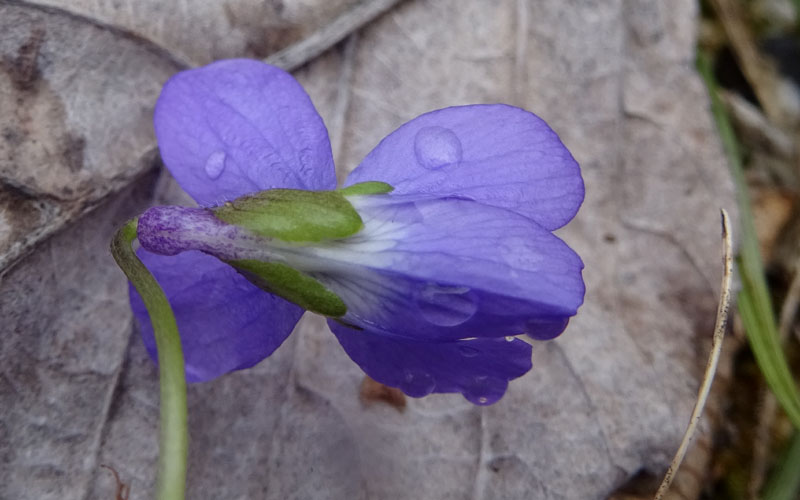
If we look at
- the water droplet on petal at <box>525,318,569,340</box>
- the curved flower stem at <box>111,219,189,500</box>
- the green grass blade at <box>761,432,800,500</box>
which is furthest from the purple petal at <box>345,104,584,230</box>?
the green grass blade at <box>761,432,800,500</box>

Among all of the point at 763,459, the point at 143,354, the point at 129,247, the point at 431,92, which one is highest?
the point at 129,247

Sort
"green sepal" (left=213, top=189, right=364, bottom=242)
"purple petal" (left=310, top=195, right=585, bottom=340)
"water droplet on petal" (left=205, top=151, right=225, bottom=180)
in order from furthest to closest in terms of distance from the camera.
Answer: "water droplet on petal" (left=205, top=151, right=225, bottom=180) → "green sepal" (left=213, top=189, right=364, bottom=242) → "purple petal" (left=310, top=195, right=585, bottom=340)

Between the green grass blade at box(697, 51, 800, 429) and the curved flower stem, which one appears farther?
the green grass blade at box(697, 51, 800, 429)

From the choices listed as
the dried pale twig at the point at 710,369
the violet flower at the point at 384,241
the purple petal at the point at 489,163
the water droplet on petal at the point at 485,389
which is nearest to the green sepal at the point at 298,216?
the violet flower at the point at 384,241

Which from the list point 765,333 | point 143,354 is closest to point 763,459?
point 765,333

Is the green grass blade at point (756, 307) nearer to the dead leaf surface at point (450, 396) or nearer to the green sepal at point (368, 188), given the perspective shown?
the dead leaf surface at point (450, 396)

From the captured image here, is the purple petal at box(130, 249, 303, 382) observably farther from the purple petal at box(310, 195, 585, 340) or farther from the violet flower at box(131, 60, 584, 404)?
the purple petal at box(310, 195, 585, 340)

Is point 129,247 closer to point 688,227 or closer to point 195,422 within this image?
point 195,422

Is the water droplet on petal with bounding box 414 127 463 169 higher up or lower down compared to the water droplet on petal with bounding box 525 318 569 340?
higher up
